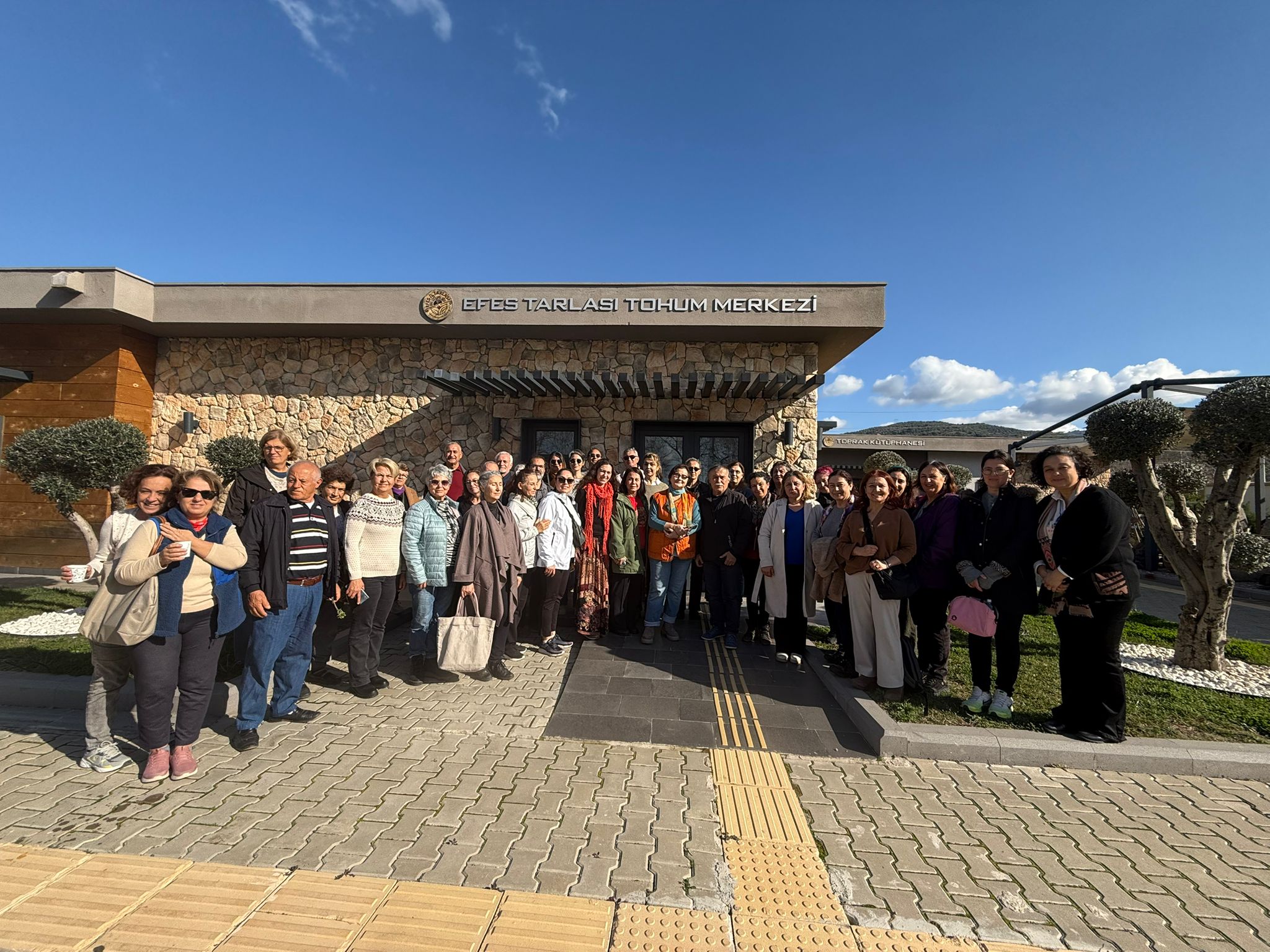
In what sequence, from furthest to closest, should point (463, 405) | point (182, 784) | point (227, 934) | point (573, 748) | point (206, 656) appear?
point (463, 405) < point (573, 748) < point (206, 656) < point (182, 784) < point (227, 934)

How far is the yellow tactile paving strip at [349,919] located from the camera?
6.75 ft

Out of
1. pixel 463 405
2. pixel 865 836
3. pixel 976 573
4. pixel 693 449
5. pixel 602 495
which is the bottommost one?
pixel 865 836

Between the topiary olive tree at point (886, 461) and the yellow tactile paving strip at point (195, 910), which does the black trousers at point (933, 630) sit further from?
the yellow tactile paving strip at point (195, 910)

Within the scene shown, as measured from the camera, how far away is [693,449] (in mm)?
9656

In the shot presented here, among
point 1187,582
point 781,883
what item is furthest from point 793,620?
point 1187,582

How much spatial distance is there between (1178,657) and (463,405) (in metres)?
10.3

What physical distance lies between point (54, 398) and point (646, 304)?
10.5 meters

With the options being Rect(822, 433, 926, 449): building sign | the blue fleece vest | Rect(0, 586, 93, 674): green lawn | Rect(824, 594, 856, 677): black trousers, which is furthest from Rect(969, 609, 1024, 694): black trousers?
Rect(822, 433, 926, 449): building sign

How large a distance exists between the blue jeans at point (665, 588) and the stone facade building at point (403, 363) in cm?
357

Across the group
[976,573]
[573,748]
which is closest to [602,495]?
[573,748]

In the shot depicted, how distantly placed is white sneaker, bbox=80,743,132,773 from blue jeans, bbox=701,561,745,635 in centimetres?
479

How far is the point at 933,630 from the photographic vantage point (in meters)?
4.56

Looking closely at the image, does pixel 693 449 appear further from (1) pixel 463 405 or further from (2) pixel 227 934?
(2) pixel 227 934

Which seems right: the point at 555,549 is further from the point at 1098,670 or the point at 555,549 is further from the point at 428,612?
the point at 1098,670
